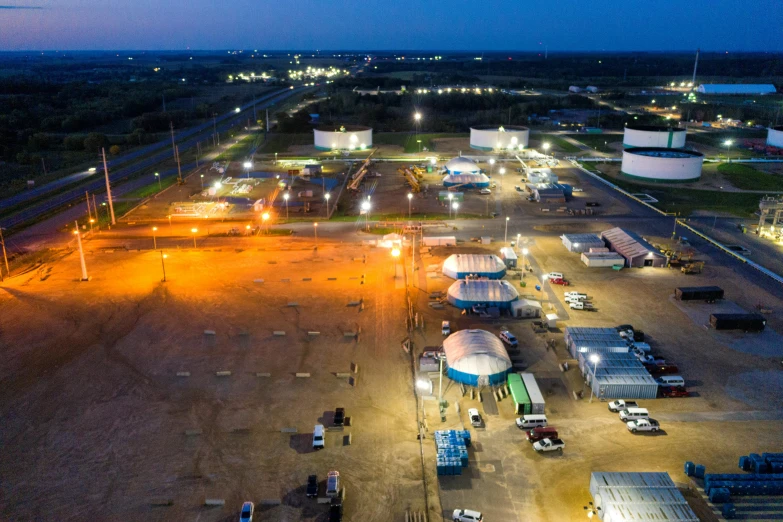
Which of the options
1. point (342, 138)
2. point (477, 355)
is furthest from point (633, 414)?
point (342, 138)

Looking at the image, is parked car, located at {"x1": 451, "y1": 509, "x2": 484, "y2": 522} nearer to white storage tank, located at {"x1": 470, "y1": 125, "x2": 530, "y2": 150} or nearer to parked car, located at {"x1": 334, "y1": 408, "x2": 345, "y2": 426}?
parked car, located at {"x1": 334, "y1": 408, "x2": 345, "y2": 426}

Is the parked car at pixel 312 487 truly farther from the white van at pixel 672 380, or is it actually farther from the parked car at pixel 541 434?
the white van at pixel 672 380

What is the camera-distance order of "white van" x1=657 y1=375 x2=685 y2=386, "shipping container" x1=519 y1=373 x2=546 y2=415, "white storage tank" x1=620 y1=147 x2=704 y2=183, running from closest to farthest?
"shipping container" x1=519 y1=373 x2=546 y2=415
"white van" x1=657 y1=375 x2=685 y2=386
"white storage tank" x1=620 y1=147 x2=704 y2=183

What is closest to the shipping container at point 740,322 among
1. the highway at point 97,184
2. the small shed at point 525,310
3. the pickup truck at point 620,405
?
the small shed at point 525,310

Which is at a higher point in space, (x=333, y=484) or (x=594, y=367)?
(x=594, y=367)

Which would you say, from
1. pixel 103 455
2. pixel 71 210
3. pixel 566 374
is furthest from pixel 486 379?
pixel 71 210

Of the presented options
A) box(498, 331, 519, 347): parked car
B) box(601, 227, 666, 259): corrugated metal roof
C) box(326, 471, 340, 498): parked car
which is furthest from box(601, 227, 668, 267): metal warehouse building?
box(326, 471, 340, 498): parked car

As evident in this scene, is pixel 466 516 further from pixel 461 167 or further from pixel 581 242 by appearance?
pixel 461 167
